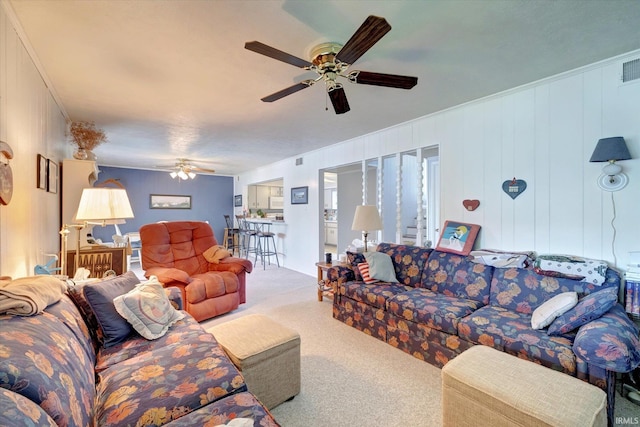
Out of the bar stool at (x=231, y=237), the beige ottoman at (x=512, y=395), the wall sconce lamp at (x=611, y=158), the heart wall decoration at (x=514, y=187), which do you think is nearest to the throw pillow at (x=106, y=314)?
the beige ottoman at (x=512, y=395)

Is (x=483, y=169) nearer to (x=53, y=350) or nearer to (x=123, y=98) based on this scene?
(x=53, y=350)

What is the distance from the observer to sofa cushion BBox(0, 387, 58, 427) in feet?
2.26

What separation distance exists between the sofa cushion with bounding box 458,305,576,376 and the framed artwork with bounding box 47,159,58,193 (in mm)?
3865

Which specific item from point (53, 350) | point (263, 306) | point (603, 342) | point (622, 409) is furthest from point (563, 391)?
point (263, 306)

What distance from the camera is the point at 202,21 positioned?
1.70 meters

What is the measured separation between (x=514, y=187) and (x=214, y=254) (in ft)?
11.8

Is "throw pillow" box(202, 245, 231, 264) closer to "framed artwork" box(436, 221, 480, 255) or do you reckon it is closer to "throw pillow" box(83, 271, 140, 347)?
"throw pillow" box(83, 271, 140, 347)

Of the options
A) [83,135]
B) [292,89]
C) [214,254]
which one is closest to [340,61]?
[292,89]

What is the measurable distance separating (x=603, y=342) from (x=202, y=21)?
299 cm

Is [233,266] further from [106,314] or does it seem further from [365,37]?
[365,37]

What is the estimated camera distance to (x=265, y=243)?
275 inches

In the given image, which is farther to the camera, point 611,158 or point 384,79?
point 611,158

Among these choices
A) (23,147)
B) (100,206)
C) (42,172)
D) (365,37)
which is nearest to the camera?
(365,37)

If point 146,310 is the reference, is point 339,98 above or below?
above
